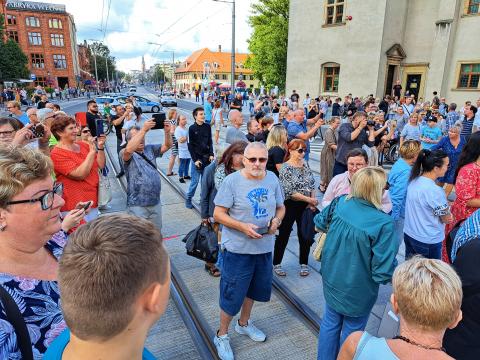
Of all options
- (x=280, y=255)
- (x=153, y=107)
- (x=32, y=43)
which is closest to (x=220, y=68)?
(x=32, y=43)

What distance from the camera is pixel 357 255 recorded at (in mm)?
2381

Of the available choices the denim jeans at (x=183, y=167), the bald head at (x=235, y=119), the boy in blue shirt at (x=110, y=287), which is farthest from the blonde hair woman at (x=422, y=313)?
the denim jeans at (x=183, y=167)

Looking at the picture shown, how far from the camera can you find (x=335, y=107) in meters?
19.5

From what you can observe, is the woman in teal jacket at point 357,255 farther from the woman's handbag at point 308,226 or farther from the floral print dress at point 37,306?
the floral print dress at point 37,306

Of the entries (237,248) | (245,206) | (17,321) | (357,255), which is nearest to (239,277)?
(237,248)

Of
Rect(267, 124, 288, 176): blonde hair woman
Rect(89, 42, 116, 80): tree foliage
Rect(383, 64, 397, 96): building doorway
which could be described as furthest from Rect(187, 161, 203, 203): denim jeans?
Rect(89, 42, 116, 80): tree foliage

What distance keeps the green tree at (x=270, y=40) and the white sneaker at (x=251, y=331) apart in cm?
3259

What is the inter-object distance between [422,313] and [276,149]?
356 cm

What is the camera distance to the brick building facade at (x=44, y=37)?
62594mm

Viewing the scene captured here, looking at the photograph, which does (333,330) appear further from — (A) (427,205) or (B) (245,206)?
(A) (427,205)

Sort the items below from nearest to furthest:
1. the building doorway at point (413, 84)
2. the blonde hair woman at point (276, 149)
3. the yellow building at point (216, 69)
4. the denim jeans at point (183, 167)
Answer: the blonde hair woman at point (276, 149)
the denim jeans at point (183, 167)
the building doorway at point (413, 84)
the yellow building at point (216, 69)

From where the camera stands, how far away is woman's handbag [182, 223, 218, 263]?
3721 mm

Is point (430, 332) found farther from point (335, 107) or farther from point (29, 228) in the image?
point (335, 107)

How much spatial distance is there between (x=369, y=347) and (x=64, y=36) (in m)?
80.8
